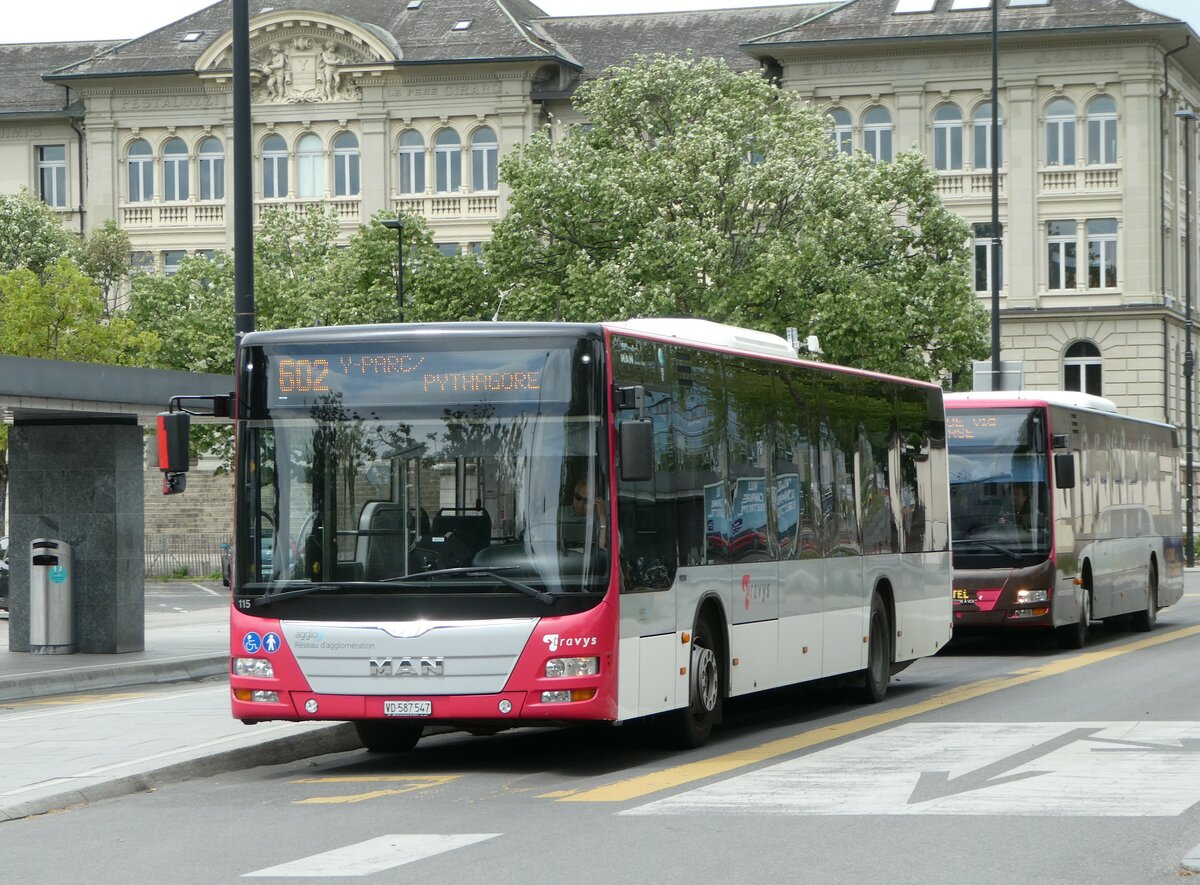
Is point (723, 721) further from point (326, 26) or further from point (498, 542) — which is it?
point (326, 26)

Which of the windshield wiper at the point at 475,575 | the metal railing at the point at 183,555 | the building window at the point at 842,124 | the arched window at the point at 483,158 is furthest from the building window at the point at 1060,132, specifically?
the windshield wiper at the point at 475,575

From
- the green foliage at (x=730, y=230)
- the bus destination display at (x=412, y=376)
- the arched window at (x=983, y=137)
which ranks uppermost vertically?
the arched window at (x=983, y=137)

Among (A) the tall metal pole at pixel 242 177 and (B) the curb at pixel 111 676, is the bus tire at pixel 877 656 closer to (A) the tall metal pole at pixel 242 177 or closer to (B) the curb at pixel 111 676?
(A) the tall metal pole at pixel 242 177

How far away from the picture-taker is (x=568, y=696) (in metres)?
12.6

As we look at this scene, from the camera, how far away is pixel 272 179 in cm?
6912

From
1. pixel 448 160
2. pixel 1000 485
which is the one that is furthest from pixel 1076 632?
pixel 448 160

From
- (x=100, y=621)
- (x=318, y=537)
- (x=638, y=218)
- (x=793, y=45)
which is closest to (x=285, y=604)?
(x=318, y=537)

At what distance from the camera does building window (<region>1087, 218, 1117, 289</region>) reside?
63.1 meters

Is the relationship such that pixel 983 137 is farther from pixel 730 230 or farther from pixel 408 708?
pixel 408 708

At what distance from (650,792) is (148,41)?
6347 centimetres

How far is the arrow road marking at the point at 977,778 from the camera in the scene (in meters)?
11.4

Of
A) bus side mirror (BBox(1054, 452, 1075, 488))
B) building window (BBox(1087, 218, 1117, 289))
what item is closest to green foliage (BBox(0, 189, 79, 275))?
building window (BBox(1087, 218, 1117, 289))

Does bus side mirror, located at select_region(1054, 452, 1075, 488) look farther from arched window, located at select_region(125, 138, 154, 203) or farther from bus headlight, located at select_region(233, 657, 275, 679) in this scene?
arched window, located at select_region(125, 138, 154, 203)

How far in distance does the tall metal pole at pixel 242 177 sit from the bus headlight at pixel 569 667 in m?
7.18
